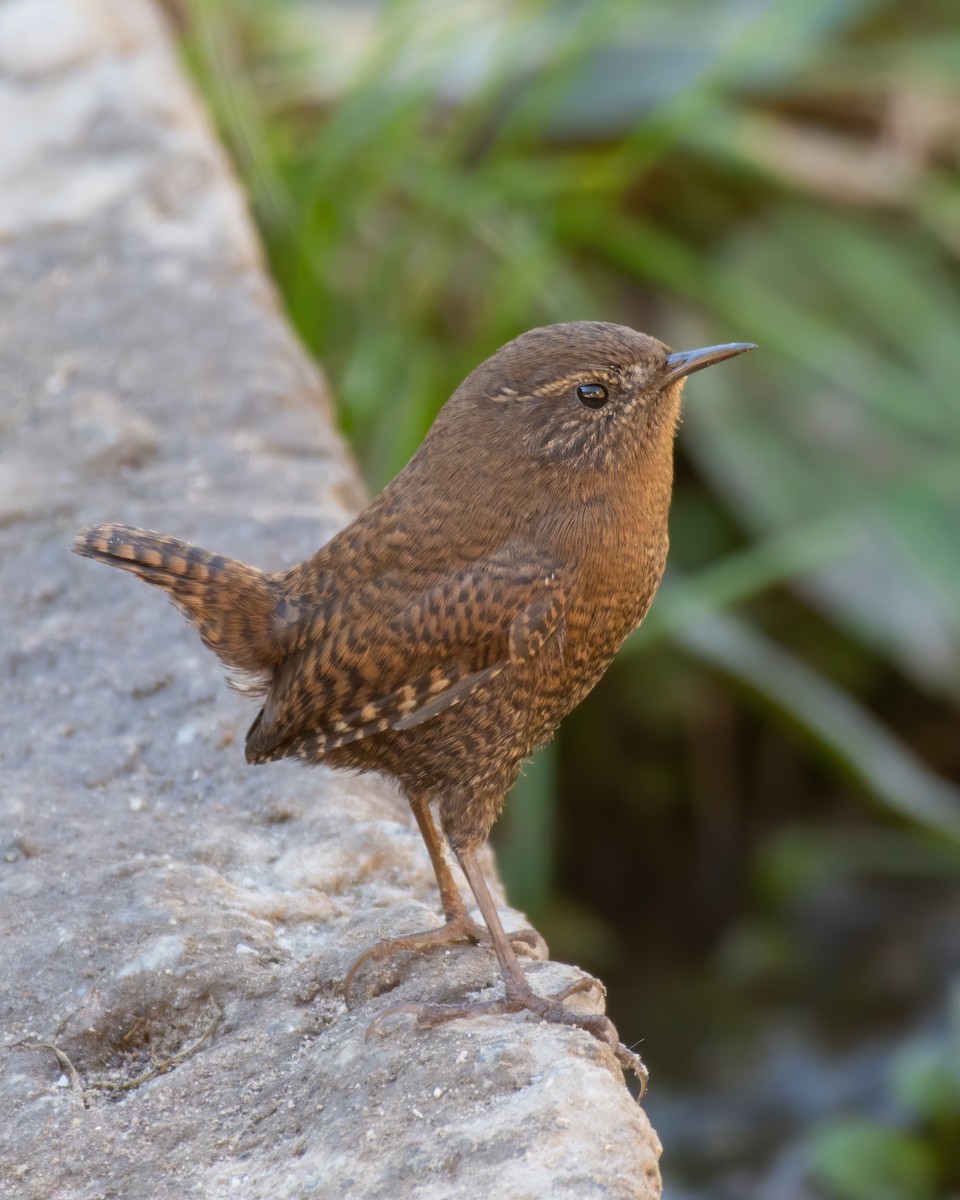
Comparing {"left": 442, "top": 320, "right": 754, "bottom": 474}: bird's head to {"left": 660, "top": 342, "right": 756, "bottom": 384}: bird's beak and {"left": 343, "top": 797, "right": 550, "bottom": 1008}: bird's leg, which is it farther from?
{"left": 343, "top": 797, "right": 550, "bottom": 1008}: bird's leg

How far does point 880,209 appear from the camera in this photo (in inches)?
263

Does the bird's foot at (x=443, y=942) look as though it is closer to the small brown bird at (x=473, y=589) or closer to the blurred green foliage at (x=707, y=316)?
the small brown bird at (x=473, y=589)

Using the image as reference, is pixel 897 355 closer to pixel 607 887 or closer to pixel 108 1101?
pixel 607 887

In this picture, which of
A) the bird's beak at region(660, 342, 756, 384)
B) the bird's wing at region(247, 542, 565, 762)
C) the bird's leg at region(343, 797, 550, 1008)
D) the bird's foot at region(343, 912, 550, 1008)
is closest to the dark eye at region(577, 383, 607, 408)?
the bird's beak at region(660, 342, 756, 384)

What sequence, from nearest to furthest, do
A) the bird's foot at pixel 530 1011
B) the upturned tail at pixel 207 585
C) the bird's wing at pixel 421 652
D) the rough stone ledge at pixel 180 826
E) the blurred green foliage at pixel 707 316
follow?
the rough stone ledge at pixel 180 826 → the bird's foot at pixel 530 1011 → the bird's wing at pixel 421 652 → the upturned tail at pixel 207 585 → the blurred green foliage at pixel 707 316

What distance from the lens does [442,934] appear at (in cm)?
269

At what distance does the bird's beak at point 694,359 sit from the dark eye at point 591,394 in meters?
0.11

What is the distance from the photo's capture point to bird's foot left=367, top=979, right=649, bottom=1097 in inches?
93.7

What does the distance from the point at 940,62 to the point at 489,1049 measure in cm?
522

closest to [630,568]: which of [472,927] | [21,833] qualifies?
[472,927]

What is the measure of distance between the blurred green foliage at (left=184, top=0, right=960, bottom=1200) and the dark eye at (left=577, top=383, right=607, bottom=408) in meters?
2.16

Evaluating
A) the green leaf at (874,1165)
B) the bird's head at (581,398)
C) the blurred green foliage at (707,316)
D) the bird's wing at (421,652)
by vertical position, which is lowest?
the green leaf at (874,1165)

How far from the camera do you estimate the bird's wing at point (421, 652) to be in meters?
2.67

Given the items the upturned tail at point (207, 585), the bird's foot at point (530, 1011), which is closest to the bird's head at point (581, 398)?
the upturned tail at point (207, 585)
